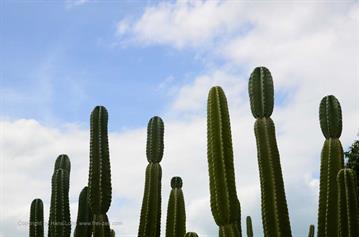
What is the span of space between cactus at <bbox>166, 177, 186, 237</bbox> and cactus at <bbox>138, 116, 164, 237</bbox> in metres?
0.17

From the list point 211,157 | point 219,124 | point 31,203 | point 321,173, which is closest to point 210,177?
point 211,157

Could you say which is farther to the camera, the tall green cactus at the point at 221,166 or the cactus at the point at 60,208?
the cactus at the point at 60,208

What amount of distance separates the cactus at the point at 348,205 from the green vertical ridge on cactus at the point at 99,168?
10.4 feet

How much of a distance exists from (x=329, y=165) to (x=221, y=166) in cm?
168

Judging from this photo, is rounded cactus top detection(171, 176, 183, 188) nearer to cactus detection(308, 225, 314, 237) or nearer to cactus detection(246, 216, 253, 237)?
cactus detection(246, 216, 253, 237)

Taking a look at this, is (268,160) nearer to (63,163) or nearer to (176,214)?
(176,214)

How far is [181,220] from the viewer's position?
8516 millimetres

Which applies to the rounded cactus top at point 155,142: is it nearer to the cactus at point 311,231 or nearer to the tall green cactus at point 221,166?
the tall green cactus at point 221,166

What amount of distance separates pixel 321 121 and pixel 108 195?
313 cm

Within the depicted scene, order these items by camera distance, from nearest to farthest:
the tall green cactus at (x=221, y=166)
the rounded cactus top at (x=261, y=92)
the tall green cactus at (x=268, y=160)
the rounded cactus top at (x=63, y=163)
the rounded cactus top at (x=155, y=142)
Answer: the tall green cactus at (x=221, y=166), the tall green cactus at (x=268, y=160), the rounded cactus top at (x=261, y=92), the rounded cactus top at (x=155, y=142), the rounded cactus top at (x=63, y=163)

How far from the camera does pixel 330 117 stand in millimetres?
7758

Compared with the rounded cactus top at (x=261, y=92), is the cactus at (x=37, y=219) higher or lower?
lower

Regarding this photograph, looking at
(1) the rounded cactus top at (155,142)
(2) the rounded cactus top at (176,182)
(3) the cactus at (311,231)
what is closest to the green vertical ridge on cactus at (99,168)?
(1) the rounded cactus top at (155,142)

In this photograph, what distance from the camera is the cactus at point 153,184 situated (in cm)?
849
